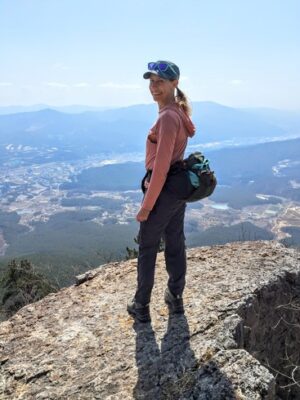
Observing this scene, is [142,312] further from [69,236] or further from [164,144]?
[69,236]

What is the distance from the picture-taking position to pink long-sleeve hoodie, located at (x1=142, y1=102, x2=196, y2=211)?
12.5 ft

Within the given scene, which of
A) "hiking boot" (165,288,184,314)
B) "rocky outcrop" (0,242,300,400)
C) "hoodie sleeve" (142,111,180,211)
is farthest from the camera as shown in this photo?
"hiking boot" (165,288,184,314)

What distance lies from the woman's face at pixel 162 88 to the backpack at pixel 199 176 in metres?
0.64

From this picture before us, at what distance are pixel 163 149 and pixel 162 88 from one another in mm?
627

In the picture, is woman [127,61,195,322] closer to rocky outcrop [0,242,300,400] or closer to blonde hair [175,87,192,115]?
blonde hair [175,87,192,115]

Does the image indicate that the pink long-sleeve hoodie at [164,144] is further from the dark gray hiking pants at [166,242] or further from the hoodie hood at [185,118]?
the dark gray hiking pants at [166,242]

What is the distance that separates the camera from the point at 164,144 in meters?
3.80

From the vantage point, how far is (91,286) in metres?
5.93

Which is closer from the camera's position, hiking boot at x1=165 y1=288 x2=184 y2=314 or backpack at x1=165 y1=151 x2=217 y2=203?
backpack at x1=165 y1=151 x2=217 y2=203

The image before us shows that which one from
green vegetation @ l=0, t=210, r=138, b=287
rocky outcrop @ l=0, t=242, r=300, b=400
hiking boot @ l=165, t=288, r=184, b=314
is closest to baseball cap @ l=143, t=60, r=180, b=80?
hiking boot @ l=165, t=288, r=184, b=314

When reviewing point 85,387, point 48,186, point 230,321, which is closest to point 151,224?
point 230,321

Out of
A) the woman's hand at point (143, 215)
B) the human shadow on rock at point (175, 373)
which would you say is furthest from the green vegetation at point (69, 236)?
the woman's hand at point (143, 215)

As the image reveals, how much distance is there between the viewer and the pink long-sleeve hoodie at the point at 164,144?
3801 mm

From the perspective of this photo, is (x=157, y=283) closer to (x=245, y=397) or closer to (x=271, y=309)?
(x=271, y=309)
